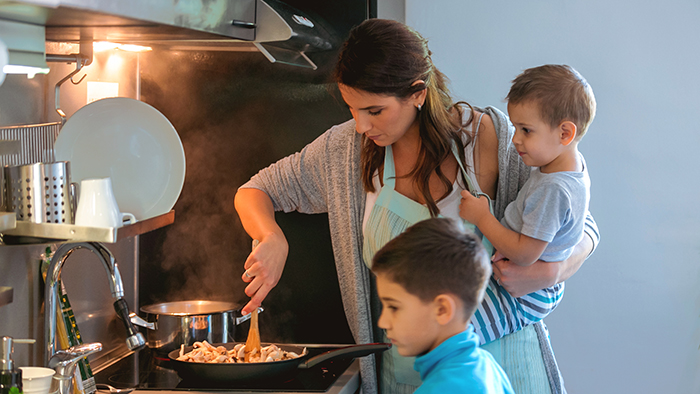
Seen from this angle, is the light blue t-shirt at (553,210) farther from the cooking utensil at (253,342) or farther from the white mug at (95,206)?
the white mug at (95,206)

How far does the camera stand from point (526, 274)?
4.56ft

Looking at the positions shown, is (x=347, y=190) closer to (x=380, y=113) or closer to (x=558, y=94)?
(x=380, y=113)

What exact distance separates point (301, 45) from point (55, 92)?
0.61 m

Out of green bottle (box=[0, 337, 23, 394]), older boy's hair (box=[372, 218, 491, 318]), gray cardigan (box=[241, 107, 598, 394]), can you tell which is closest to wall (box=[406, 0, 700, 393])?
gray cardigan (box=[241, 107, 598, 394])

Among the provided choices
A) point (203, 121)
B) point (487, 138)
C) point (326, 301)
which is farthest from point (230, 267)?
point (487, 138)

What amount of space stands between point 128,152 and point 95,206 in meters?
0.31

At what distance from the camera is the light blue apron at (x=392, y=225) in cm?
147

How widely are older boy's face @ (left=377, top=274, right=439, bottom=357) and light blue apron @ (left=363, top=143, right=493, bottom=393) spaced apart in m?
0.49

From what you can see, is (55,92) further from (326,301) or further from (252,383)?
(326,301)

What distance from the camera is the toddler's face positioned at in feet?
4.38

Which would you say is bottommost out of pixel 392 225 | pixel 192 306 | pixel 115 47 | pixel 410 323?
pixel 192 306

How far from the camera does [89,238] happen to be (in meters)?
1.03

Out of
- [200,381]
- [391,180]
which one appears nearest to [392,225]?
[391,180]

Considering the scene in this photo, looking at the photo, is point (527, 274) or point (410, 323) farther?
point (527, 274)
